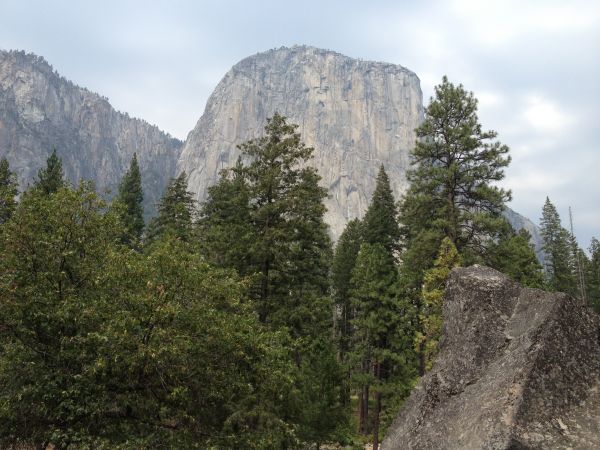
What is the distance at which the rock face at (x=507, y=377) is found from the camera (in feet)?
21.1

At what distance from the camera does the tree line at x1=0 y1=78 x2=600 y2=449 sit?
10133mm

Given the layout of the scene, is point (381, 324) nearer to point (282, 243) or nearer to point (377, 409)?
point (377, 409)

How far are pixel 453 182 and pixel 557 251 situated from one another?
42.5 m

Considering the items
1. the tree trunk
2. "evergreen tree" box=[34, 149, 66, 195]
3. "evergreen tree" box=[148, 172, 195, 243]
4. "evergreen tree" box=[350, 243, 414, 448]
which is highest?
"evergreen tree" box=[34, 149, 66, 195]

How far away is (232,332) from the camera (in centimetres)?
1178

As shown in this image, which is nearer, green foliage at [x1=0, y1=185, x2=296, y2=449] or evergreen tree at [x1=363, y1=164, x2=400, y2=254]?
green foliage at [x1=0, y1=185, x2=296, y2=449]

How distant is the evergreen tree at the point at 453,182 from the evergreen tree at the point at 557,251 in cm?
3664

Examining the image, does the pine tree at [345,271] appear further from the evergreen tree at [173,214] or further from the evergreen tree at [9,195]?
the evergreen tree at [9,195]

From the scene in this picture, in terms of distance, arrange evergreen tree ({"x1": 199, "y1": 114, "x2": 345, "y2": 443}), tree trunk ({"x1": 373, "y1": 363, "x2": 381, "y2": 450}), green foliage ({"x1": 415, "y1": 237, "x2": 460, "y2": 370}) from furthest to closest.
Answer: tree trunk ({"x1": 373, "y1": 363, "x2": 381, "y2": 450}) → green foliage ({"x1": 415, "y1": 237, "x2": 460, "y2": 370}) → evergreen tree ({"x1": 199, "y1": 114, "x2": 345, "y2": 443})

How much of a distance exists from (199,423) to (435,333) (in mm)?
11781

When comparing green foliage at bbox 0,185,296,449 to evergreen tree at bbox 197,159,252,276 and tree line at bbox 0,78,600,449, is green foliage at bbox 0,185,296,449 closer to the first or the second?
tree line at bbox 0,78,600,449

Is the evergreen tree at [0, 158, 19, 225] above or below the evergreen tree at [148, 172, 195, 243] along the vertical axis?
below

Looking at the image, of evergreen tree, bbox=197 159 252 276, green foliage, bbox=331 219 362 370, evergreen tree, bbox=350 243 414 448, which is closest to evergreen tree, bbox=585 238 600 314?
green foliage, bbox=331 219 362 370

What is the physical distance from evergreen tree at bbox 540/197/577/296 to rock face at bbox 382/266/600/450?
4935cm
